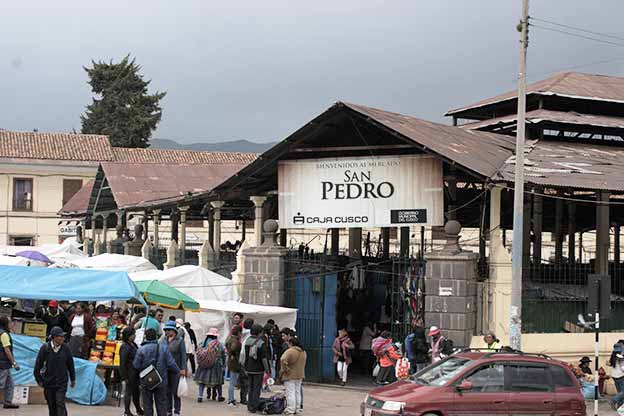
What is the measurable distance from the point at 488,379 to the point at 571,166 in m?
9.47

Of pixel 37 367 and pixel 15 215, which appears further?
pixel 15 215

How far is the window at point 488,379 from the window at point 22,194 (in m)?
50.0

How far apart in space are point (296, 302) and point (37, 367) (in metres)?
9.85

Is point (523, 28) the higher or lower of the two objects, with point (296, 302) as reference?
higher

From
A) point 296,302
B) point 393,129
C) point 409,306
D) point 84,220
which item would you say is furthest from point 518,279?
point 84,220

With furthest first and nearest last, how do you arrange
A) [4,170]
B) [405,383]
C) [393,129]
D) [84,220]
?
1. [4,170]
2. [84,220]
3. [393,129]
4. [405,383]

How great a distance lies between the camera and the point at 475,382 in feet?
46.6

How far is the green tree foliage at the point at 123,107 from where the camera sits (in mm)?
82375

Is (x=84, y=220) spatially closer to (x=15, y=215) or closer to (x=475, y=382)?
(x=15, y=215)

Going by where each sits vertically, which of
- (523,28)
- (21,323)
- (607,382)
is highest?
(523,28)

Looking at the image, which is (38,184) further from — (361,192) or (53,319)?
(53,319)

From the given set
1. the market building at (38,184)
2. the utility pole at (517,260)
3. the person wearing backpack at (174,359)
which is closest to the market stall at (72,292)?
the person wearing backpack at (174,359)

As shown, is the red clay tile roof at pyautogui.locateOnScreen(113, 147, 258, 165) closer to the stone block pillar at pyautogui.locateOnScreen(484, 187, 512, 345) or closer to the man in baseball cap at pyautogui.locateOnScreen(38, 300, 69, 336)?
the stone block pillar at pyautogui.locateOnScreen(484, 187, 512, 345)

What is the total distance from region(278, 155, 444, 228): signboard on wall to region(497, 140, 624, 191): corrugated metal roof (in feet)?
5.91
